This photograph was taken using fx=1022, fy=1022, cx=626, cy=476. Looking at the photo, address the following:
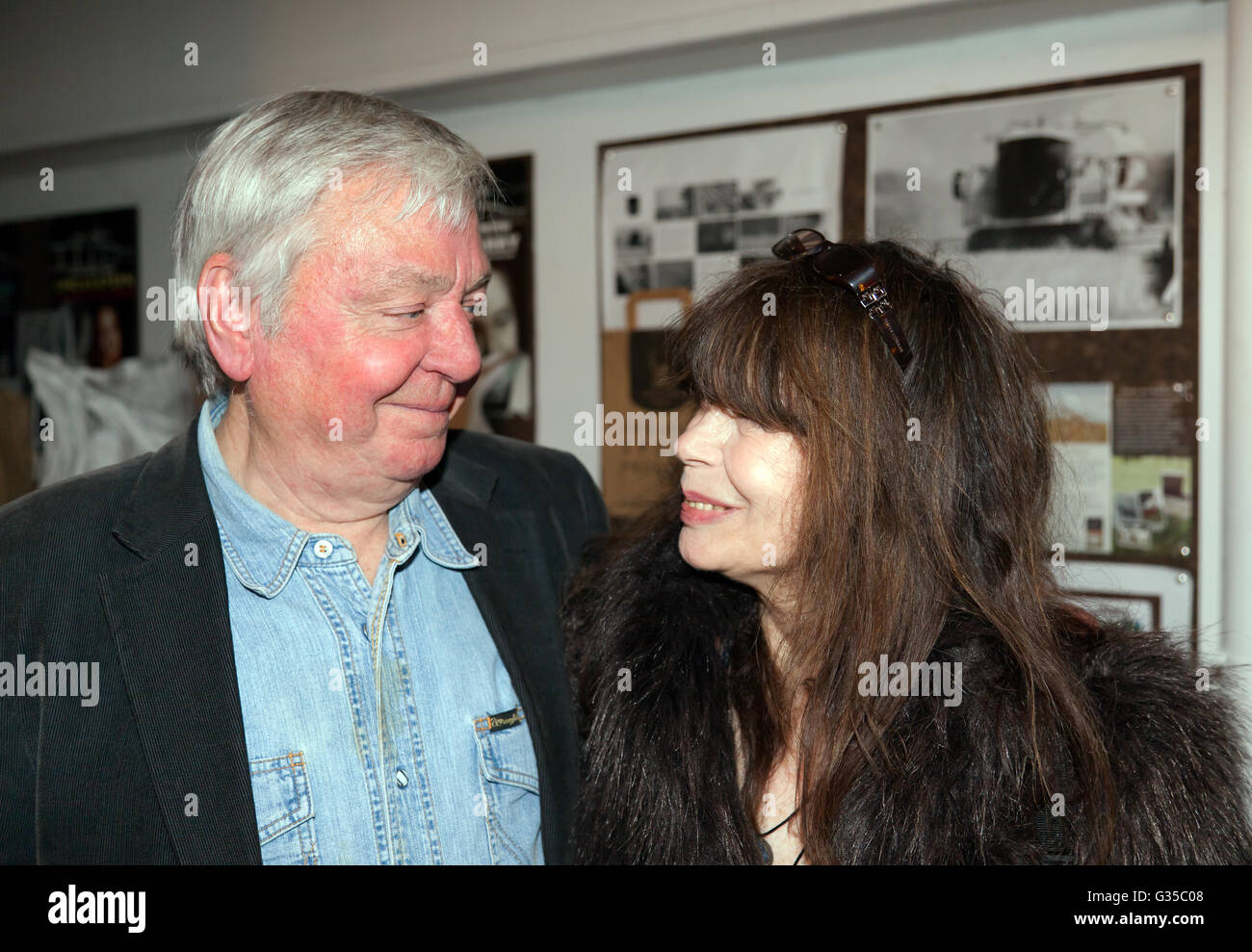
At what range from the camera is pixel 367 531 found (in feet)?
4.51

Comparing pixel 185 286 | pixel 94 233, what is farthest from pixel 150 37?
pixel 185 286

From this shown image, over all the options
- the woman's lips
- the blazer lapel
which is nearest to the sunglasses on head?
the woman's lips

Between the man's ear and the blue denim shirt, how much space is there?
129 mm

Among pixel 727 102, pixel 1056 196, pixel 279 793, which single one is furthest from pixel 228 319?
pixel 1056 196

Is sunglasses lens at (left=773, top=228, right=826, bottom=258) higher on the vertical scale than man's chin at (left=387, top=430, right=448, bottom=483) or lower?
higher

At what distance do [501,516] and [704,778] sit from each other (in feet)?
1.63

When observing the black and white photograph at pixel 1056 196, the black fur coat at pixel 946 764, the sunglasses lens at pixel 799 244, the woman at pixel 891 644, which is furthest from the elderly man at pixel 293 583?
the black and white photograph at pixel 1056 196

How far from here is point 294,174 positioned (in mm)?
1247

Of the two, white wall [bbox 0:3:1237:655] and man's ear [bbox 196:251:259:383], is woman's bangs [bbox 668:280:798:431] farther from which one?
white wall [bbox 0:3:1237:655]

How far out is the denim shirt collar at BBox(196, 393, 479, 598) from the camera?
49.6 inches

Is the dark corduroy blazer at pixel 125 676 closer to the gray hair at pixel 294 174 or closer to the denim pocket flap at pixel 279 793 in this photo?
the denim pocket flap at pixel 279 793

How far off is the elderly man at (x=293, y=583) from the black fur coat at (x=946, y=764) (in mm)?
113

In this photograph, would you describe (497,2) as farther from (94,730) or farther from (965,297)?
(94,730)

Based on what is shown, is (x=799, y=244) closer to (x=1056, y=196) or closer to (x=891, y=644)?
(x=891, y=644)
